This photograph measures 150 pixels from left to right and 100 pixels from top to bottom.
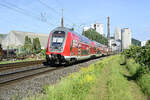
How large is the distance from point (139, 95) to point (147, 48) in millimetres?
3688

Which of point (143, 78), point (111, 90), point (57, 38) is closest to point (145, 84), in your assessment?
point (143, 78)

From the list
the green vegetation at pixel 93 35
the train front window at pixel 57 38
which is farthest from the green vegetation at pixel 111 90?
the green vegetation at pixel 93 35

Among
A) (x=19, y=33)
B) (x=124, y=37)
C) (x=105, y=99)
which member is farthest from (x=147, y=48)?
(x=124, y=37)

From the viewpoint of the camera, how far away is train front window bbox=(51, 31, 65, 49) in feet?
48.7

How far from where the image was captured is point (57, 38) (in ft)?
49.8

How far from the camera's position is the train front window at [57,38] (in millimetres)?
14837

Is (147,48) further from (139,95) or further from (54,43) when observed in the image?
(54,43)

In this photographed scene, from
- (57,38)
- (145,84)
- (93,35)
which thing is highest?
(93,35)

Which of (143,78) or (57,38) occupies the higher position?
(57,38)

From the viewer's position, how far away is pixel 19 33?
249ft

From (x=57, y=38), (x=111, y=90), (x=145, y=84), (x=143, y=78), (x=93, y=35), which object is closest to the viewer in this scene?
(x=111, y=90)

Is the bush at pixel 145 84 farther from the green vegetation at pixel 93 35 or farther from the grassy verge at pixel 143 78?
the green vegetation at pixel 93 35

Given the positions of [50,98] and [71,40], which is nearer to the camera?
[50,98]

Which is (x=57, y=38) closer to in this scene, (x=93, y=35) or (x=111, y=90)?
(x=111, y=90)
